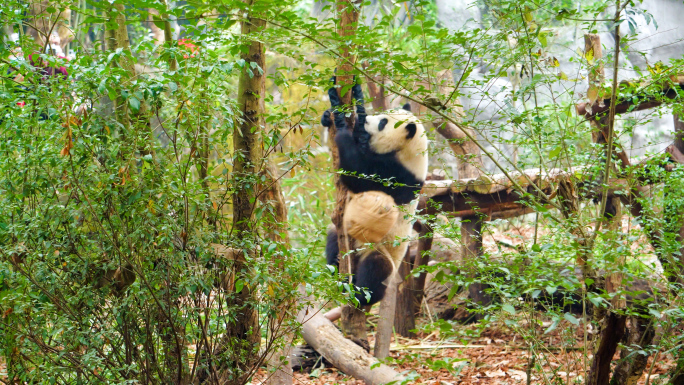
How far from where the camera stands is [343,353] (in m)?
3.54

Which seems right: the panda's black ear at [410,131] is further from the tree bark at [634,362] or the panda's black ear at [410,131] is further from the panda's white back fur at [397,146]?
the tree bark at [634,362]

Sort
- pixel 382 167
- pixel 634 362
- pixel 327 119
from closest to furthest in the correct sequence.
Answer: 1. pixel 634 362
2. pixel 327 119
3. pixel 382 167

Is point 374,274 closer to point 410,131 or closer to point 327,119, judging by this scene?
point 410,131

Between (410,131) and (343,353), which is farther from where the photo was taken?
(410,131)

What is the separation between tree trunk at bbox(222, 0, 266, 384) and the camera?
201 centimetres

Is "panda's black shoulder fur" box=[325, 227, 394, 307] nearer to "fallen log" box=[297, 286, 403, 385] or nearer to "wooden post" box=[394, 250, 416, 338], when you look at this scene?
"fallen log" box=[297, 286, 403, 385]

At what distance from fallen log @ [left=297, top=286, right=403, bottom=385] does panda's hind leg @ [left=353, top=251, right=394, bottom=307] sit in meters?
0.41

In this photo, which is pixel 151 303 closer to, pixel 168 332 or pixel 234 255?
pixel 168 332

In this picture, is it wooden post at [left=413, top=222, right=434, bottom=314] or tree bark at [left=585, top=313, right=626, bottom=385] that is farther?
wooden post at [left=413, top=222, right=434, bottom=314]

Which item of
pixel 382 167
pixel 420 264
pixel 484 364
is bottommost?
pixel 484 364

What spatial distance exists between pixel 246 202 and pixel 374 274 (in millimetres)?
2156

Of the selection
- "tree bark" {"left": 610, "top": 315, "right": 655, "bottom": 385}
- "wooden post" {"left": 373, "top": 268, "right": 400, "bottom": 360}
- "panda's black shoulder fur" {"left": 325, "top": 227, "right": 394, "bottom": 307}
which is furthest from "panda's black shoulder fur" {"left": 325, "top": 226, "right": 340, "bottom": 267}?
"tree bark" {"left": 610, "top": 315, "right": 655, "bottom": 385}

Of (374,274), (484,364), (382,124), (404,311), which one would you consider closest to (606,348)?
(484,364)

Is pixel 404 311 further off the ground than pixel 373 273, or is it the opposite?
pixel 373 273
